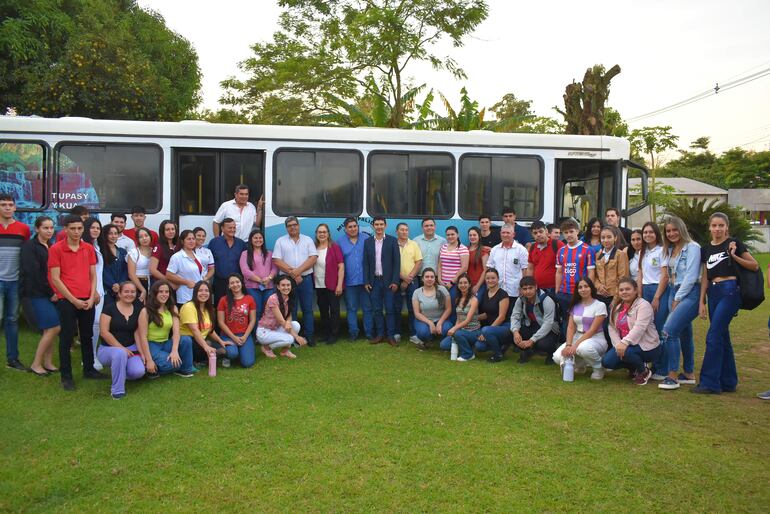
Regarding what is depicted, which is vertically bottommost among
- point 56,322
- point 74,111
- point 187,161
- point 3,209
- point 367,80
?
point 56,322

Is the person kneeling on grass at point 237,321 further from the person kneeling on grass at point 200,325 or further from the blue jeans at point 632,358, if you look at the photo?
the blue jeans at point 632,358

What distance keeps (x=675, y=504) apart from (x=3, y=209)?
287 inches

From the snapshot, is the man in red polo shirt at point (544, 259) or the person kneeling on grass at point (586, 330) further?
the man in red polo shirt at point (544, 259)

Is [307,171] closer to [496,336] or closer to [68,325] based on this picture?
[496,336]

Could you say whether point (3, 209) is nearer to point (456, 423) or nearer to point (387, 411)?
point (387, 411)

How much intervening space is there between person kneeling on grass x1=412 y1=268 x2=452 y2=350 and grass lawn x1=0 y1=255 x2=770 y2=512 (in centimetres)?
123

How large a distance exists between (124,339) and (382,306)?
3.79 metres

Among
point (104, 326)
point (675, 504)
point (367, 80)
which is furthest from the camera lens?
point (367, 80)

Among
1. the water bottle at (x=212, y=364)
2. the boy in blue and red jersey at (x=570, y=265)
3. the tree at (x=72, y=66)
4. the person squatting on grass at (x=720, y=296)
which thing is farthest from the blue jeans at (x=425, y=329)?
the tree at (x=72, y=66)

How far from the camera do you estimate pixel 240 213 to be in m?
9.41

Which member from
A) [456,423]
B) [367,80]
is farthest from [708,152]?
[456,423]

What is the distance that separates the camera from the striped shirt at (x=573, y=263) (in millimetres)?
8133

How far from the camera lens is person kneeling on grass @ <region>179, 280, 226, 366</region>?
7.60 m

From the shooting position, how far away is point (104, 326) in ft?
22.6
